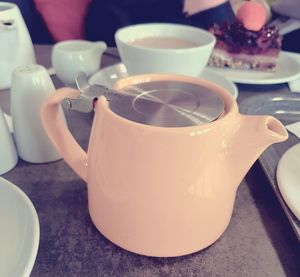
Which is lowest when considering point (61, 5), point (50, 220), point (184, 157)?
point (61, 5)

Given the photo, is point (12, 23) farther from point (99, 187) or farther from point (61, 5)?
point (61, 5)

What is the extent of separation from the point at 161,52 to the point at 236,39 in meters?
0.33

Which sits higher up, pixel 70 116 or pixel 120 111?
pixel 120 111

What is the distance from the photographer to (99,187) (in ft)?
1.07

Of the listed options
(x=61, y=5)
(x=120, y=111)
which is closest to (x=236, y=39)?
(x=120, y=111)

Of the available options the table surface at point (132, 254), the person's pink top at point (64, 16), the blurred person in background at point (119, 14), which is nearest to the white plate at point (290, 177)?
the table surface at point (132, 254)

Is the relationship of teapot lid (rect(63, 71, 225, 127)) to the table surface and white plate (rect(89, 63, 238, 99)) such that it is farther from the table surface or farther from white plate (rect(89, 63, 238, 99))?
white plate (rect(89, 63, 238, 99))

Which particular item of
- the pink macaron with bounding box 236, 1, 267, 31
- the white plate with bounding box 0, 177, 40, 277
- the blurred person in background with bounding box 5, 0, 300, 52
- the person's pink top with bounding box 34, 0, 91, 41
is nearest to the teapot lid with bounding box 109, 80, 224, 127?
the white plate with bounding box 0, 177, 40, 277

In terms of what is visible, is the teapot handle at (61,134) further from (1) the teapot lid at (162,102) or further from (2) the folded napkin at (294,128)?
(2) the folded napkin at (294,128)

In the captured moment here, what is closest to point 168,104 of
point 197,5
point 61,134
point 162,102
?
point 162,102

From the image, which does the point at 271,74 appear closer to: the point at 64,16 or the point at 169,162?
the point at 169,162

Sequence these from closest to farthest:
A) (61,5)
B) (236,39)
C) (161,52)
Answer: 1. (161,52)
2. (236,39)
3. (61,5)

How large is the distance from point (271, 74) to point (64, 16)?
2.61 ft

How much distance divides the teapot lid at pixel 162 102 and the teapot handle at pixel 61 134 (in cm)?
1
